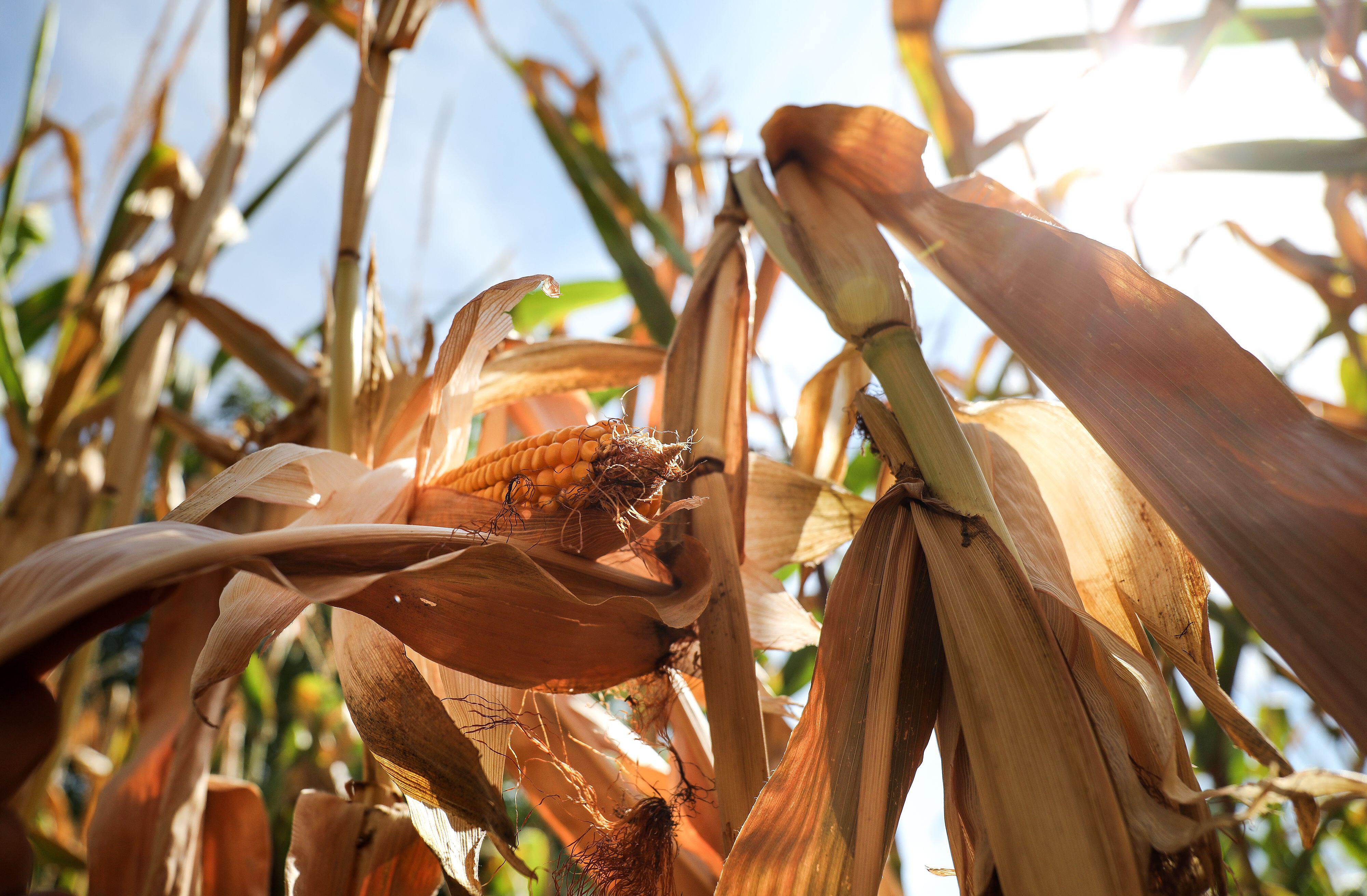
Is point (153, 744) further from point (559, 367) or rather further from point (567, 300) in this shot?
point (567, 300)

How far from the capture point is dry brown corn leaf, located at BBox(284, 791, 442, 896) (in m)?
0.40

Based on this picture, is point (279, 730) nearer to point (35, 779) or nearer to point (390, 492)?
point (35, 779)

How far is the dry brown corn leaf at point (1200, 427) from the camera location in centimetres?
26

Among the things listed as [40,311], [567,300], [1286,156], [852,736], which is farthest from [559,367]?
[40,311]

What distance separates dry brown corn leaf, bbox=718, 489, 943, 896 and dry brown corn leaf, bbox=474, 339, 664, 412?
Result: 29cm

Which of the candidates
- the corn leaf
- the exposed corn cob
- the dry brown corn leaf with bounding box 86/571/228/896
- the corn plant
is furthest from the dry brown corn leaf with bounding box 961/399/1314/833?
the dry brown corn leaf with bounding box 86/571/228/896

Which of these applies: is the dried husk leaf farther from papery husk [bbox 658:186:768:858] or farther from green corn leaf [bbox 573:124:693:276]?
green corn leaf [bbox 573:124:693:276]

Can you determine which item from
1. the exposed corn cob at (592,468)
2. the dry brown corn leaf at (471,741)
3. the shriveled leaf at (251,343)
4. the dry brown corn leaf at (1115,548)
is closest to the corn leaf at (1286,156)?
the dry brown corn leaf at (1115,548)

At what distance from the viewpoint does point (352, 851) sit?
0.41 metres

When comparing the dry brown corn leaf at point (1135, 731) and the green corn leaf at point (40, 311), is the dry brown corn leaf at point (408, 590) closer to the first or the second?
the dry brown corn leaf at point (1135, 731)

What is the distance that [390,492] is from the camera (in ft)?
1.37

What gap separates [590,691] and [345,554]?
142mm

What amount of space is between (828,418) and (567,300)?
524mm

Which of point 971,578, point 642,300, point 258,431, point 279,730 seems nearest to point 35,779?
point 258,431
